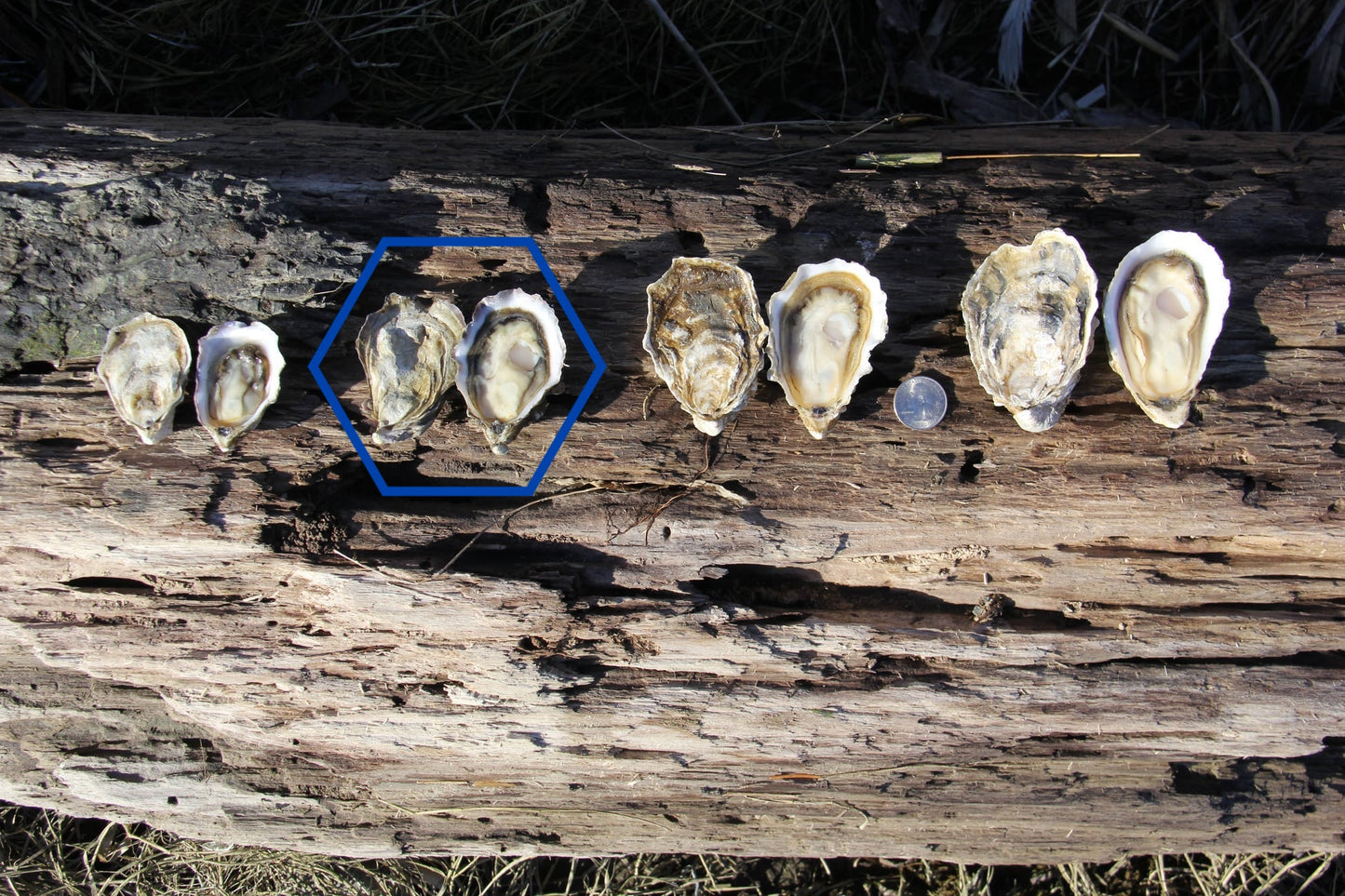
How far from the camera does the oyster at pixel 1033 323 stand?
2457 mm

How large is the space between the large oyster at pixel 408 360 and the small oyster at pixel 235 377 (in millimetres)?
284

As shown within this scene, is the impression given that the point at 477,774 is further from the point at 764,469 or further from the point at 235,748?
the point at 764,469

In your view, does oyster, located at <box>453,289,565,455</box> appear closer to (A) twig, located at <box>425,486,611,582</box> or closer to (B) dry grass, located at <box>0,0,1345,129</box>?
(A) twig, located at <box>425,486,611,582</box>

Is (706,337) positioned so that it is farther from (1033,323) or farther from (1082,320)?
(1082,320)

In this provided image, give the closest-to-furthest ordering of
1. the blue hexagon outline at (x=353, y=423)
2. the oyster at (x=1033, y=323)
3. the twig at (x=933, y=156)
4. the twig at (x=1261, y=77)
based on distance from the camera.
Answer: the oyster at (x=1033, y=323)
the blue hexagon outline at (x=353, y=423)
the twig at (x=933, y=156)
the twig at (x=1261, y=77)

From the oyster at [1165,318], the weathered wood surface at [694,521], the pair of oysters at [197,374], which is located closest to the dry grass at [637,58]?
the weathered wood surface at [694,521]

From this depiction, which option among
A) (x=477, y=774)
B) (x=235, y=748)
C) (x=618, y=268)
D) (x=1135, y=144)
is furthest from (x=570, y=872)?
(x=1135, y=144)

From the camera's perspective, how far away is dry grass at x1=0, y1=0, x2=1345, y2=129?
11.6ft

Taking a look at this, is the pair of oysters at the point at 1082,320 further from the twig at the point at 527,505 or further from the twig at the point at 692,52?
the twig at the point at 692,52

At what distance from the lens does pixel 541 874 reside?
3.81 meters

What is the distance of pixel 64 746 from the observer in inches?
110

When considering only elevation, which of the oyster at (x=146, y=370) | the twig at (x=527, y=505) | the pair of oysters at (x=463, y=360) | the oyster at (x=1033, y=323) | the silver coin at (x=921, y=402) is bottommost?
the twig at (x=527, y=505)

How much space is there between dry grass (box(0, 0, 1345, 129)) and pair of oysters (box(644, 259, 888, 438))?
4.90 ft

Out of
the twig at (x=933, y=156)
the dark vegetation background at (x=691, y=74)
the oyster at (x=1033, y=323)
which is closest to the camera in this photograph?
the oyster at (x=1033, y=323)
